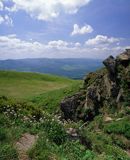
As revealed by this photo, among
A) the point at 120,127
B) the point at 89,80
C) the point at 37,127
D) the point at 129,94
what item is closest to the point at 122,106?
the point at 129,94

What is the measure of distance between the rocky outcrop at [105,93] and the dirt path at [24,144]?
15.8 metres

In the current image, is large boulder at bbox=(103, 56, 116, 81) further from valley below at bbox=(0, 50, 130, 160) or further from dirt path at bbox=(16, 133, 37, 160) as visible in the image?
dirt path at bbox=(16, 133, 37, 160)

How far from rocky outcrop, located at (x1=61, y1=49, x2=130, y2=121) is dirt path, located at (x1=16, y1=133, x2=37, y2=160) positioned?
15837 millimetres

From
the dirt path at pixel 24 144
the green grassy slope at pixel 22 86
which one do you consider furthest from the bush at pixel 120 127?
the green grassy slope at pixel 22 86

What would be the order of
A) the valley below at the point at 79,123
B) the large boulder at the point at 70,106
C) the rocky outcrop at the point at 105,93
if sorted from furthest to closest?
the large boulder at the point at 70,106
the rocky outcrop at the point at 105,93
the valley below at the point at 79,123

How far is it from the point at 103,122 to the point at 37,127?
40.9 feet

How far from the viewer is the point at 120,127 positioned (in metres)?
21.2

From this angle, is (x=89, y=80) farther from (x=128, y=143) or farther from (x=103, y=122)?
(x=128, y=143)

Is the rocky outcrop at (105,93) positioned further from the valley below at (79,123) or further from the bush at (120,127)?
the bush at (120,127)

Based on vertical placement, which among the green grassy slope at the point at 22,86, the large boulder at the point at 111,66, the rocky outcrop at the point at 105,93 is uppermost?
the large boulder at the point at 111,66

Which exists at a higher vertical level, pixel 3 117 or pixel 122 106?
pixel 3 117

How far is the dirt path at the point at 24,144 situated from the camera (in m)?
8.67

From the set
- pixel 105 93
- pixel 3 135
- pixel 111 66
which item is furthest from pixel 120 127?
pixel 3 135

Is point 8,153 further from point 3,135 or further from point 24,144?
point 24,144
